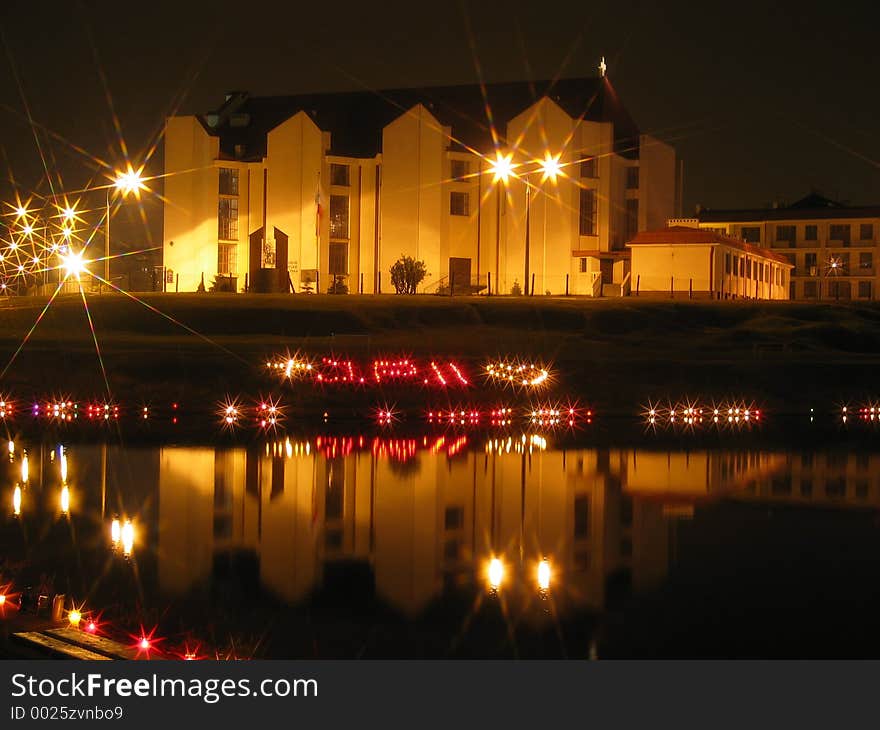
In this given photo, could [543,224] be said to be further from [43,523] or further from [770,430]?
[43,523]

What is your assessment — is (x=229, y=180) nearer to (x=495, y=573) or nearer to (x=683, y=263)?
(x=683, y=263)

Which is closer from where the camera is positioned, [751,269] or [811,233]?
[751,269]

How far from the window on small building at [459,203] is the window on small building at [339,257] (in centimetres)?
521

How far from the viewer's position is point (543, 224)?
52.6 meters

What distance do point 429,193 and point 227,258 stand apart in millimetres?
10217

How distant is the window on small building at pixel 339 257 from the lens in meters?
54.4

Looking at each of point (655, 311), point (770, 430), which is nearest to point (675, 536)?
point (770, 430)

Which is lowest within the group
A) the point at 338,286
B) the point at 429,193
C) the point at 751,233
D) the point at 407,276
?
the point at 338,286

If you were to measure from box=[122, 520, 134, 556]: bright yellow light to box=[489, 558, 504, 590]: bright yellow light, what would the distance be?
356 cm

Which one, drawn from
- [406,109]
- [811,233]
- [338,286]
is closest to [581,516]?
[338,286]

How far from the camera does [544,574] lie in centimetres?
1133

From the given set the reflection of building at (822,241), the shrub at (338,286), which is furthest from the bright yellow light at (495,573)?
the reflection of building at (822,241)
